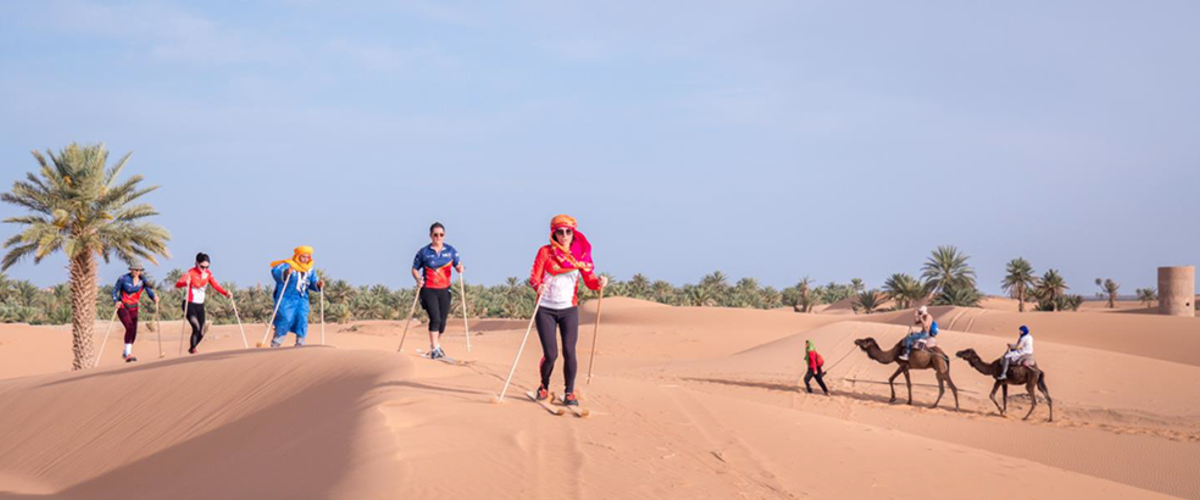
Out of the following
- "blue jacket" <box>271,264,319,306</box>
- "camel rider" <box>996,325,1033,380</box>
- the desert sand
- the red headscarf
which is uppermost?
the red headscarf

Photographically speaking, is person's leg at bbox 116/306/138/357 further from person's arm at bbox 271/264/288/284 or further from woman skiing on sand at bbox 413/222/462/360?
woman skiing on sand at bbox 413/222/462/360

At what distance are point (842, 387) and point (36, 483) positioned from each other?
18241 millimetres

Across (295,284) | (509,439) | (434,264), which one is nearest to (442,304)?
(434,264)

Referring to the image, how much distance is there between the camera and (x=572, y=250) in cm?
1084

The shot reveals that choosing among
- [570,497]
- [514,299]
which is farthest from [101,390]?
[514,299]

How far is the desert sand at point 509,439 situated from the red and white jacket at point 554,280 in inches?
48.5

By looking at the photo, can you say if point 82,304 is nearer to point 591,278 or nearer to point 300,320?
point 300,320

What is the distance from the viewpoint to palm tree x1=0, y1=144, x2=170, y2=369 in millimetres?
26531

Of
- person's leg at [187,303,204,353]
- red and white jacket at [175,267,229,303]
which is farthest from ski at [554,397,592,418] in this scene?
person's leg at [187,303,204,353]

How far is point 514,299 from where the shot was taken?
7469cm

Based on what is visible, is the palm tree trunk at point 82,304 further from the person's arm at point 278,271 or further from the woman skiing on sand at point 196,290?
the person's arm at point 278,271

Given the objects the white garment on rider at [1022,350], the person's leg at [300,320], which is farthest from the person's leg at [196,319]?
the white garment on rider at [1022,350]

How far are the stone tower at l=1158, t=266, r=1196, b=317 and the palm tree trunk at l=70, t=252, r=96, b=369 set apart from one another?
49.8 m

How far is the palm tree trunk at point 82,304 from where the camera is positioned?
26734 mm
